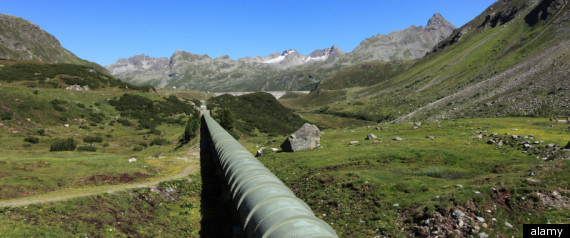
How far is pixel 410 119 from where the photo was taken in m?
81.6

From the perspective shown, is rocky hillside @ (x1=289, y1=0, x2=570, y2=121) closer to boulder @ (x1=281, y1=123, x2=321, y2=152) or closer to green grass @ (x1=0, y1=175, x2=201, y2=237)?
boulder @ (x1=281, y1=123, x2=321, y2=152)

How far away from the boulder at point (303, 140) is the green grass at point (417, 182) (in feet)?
8.30

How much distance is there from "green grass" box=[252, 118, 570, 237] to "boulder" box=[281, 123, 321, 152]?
253 cm

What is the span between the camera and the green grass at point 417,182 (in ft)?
44.0

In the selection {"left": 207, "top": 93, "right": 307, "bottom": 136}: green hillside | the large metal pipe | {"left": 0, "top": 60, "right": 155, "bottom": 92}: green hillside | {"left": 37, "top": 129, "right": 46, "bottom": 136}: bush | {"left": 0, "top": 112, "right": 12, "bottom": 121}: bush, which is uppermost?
{"left": 0, "top": 60, "right": 155, "bottom": 92}: green hillside

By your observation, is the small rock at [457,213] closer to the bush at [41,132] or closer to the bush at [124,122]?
the bush at [41,132]

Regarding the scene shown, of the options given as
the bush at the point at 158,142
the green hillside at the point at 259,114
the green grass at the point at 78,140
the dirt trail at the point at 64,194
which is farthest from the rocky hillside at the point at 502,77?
the bush at the point at 158,142

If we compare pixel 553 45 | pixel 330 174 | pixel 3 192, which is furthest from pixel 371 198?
pixel 553 45

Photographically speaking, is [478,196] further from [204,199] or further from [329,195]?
[204,199]

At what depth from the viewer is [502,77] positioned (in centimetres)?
8450

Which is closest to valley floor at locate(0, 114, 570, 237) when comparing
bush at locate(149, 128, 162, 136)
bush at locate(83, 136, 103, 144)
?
bush at locate(83, 136, 103, 144)

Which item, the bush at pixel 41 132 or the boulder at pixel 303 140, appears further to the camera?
the bush at pixel 41 132

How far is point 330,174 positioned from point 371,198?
17.5 feet

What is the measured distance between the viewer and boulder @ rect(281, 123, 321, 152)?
35.2m
